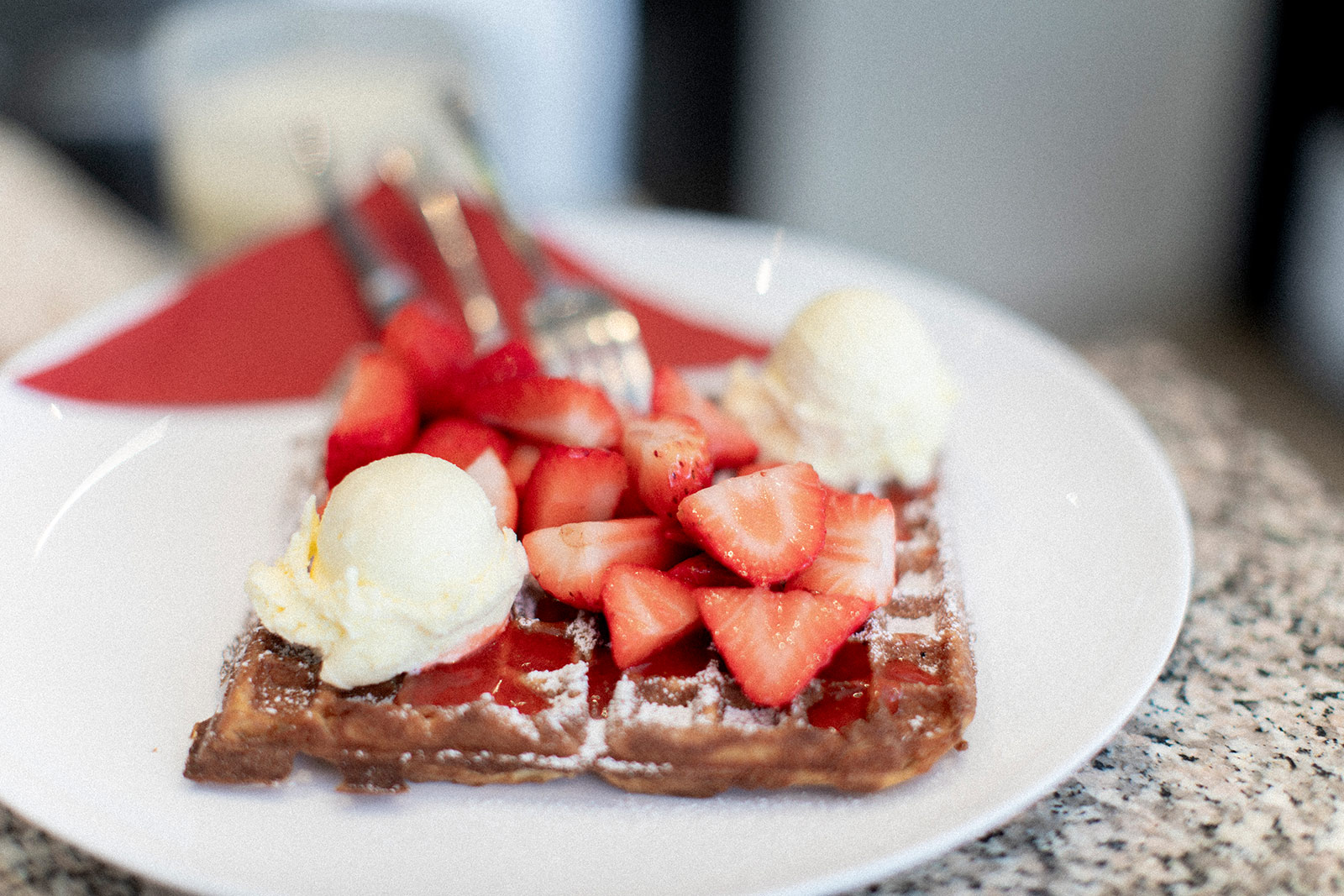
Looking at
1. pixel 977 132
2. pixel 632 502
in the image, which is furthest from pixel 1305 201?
pixel 632 502

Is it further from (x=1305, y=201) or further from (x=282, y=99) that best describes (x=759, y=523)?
(x=1305, y=201)

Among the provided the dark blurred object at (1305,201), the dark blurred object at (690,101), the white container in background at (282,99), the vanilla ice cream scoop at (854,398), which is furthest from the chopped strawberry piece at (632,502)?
the dark blurred object at (1305,201)

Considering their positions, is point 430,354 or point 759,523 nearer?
point 759,523

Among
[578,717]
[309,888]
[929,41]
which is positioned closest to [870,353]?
[578,717]

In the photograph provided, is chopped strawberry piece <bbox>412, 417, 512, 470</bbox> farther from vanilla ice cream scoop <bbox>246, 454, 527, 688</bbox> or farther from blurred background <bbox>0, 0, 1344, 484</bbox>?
blurred background <bbox>0, 0, 1344, 484</bbox>

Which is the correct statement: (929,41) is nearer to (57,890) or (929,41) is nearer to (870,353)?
(870,353)

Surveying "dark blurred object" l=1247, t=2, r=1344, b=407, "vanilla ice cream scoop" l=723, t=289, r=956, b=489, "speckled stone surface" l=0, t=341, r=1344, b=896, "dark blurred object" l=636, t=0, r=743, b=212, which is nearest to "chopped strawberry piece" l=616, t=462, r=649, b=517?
"vanilla ice cream scoop" l=723, t=289, r=956, b=489
